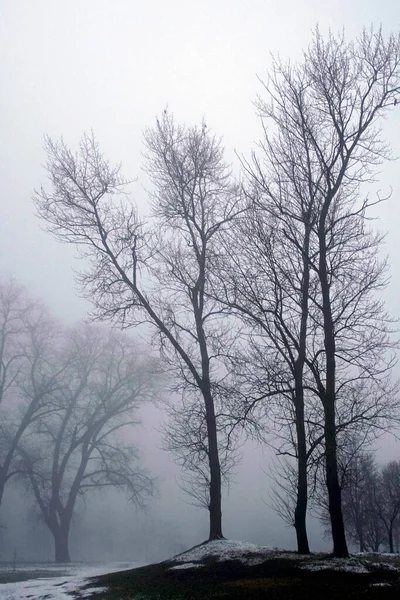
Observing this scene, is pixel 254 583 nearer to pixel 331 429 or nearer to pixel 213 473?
pixel 331 429

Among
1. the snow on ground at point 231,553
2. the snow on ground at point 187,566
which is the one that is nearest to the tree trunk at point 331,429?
the snow on ground at point 231,553

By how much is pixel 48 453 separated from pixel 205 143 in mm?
28740

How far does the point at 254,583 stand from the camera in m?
9.91

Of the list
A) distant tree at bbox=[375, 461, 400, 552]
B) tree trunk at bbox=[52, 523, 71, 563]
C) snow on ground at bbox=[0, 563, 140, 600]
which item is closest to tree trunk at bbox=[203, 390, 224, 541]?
snow on ground at bbox=[0, 563, 140, 600]

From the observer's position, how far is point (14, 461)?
34.9 metres

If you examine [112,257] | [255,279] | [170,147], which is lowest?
[255,279]

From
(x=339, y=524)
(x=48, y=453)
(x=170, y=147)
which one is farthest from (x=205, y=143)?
(x=48, y=453)

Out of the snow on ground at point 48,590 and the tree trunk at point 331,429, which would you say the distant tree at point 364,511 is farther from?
the snow on ground at point 48,590

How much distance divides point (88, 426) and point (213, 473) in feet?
68.5

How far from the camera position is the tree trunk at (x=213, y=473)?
16.6 meters

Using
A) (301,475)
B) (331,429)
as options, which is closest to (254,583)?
(331,429)

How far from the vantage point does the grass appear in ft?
28.7

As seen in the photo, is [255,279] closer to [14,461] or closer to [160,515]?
[14,461]

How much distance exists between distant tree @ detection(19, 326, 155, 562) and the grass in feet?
74.9
